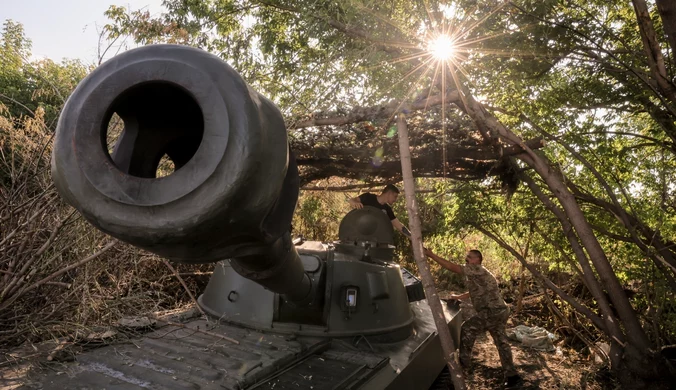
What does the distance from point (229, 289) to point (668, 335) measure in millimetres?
6159

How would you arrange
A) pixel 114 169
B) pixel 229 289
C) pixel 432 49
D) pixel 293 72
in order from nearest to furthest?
pixel 114 169, pixel 229 289, pixel 432 49, pixel 293 72

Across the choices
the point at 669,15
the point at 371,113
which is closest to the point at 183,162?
the point at 371,113

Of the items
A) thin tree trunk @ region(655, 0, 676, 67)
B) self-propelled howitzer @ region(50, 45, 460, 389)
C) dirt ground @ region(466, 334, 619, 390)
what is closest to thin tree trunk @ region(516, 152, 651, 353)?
dirt ground @ region(466, 334, 619, 390)

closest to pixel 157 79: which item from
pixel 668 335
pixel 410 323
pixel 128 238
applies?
pixel 128 238

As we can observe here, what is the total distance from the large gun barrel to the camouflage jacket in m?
5.93

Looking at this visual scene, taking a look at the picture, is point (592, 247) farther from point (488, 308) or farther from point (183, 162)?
point (183, 162)

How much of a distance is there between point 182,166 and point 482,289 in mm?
6200

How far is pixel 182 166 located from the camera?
1416 mm

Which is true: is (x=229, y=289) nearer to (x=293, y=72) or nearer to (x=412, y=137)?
(x=412, y=137)

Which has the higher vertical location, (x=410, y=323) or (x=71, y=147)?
(x=71, y=147)

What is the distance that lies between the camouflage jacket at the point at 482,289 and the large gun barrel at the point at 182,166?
5.93 metres

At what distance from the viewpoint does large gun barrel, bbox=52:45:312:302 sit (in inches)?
51.1

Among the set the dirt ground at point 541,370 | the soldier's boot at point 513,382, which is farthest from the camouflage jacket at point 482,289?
the dirt ground at point 541,370

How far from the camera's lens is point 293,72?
7738mm
